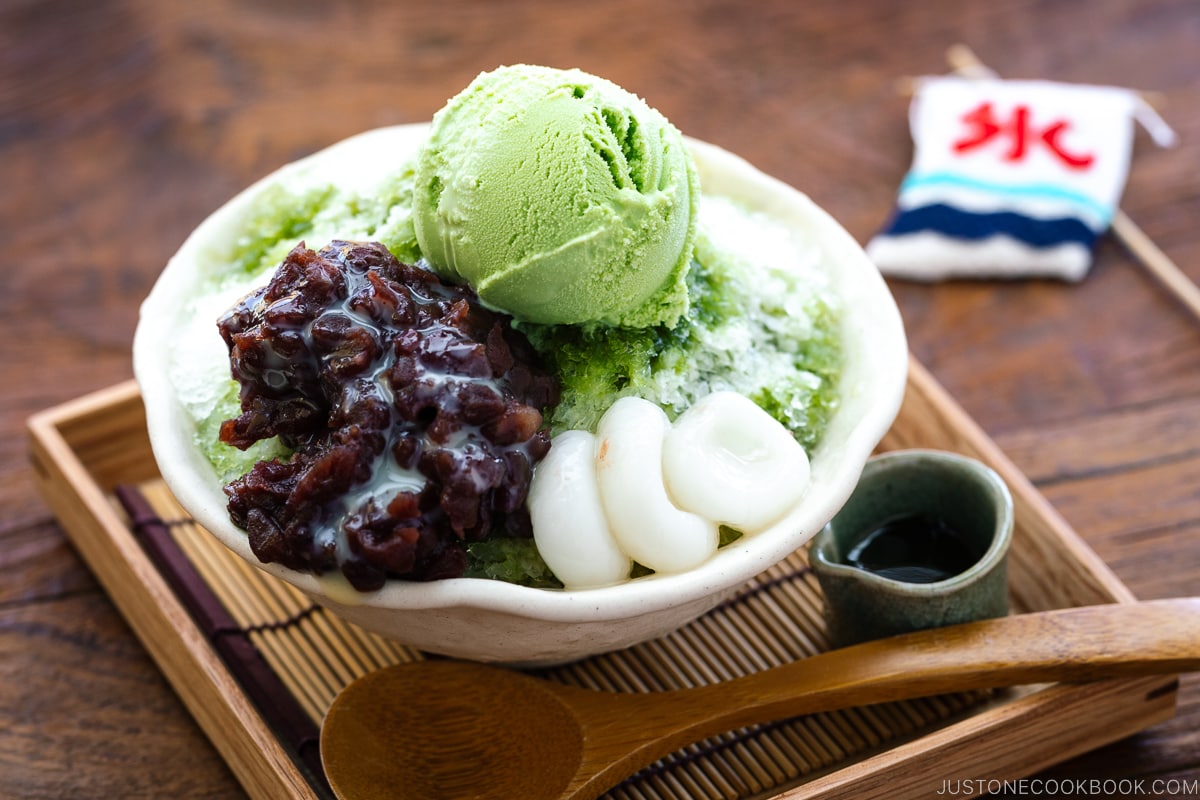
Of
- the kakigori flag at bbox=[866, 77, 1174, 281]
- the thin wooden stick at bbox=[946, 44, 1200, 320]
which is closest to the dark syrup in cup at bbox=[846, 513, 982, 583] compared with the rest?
the kakigori flag at bbox=[866, 77, 1174, 281]

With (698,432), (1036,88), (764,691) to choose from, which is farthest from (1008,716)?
(1036,88)

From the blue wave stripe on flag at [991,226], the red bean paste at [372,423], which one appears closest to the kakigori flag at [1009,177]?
the blue wave stripe on flag at [991,226]

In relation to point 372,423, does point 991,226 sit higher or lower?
lower

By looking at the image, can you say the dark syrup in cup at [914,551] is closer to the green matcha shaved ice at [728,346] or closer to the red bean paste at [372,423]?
the green matcha shaved ice at [728,346]

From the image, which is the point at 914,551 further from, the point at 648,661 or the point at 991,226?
the point at 991,226

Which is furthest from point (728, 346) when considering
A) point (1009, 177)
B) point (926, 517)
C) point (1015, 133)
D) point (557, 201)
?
point (1015, 133)

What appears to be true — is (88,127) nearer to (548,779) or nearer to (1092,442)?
(548,779)
